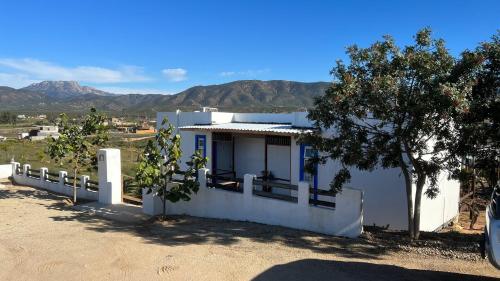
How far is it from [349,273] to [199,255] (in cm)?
299

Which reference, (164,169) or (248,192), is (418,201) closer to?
(248,192)

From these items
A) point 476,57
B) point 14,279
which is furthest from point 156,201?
point 476,57

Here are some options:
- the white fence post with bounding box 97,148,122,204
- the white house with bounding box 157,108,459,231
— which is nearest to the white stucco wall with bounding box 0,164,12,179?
the white house with bounding box 157,108,459,231

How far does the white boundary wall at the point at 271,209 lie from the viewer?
9.12 m

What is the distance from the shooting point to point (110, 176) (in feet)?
47.0

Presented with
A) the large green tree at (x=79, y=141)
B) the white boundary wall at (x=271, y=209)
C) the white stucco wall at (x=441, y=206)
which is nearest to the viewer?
the white boundary wall at (x=271, y=209)

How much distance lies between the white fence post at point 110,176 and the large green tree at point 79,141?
3.99 ft

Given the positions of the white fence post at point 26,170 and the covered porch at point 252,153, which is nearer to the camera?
the covered porch at point 252,153

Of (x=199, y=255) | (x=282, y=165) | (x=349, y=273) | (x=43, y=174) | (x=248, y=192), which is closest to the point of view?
(x=349, y=273)

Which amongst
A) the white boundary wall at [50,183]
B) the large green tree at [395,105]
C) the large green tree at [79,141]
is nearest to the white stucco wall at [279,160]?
the large green tree at [395,105]

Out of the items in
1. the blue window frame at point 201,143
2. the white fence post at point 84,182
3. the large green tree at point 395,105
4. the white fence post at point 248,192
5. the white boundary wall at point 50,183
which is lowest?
the white boundary wall at point 50,183

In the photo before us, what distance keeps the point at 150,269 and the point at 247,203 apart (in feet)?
12.9

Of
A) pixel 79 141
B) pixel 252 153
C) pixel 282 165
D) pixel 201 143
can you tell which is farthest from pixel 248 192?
pixel 79 141

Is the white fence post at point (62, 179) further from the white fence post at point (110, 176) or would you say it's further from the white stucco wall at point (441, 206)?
the white stucco wall at point (441, 206)
